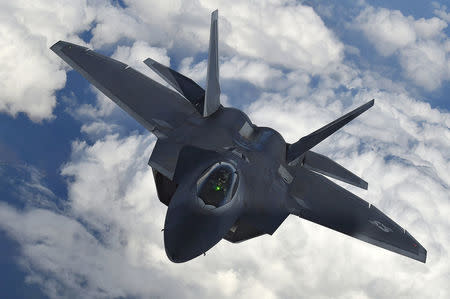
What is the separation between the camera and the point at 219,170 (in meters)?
11.0

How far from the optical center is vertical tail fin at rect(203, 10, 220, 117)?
56.9 ft

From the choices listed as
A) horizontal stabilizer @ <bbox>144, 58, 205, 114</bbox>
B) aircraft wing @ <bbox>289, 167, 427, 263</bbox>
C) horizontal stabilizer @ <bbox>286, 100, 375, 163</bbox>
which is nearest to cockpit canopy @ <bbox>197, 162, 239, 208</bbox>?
aircraft wing @ <bbox>289, 167, 427, 263</bbox>

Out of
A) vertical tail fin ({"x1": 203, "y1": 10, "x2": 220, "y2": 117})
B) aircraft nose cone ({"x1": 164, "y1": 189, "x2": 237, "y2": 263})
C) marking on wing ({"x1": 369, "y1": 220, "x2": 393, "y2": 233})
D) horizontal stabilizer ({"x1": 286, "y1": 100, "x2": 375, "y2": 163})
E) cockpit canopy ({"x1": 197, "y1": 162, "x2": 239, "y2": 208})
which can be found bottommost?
aircraft nose cone ({"x1": 164, "y1": 189, "x2": 237, "y2": 263})

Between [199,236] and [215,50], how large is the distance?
1143cm

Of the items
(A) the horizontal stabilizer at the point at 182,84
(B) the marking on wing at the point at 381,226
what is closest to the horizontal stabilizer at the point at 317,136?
(B) the marking on wing at the point at 381,226

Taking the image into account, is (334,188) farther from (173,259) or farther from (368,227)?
(173,259)

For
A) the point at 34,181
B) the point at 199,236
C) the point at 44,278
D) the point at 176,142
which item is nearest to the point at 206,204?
the point at 199,236

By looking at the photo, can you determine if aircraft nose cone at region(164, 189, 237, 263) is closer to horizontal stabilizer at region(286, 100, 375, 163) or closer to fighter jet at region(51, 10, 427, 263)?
fighter jet at region(51, 10, 427, 263)

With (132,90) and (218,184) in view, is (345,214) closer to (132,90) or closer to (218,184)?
(218,184)

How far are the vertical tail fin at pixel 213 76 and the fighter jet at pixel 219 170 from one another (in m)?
0.05

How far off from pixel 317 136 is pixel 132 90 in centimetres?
1083

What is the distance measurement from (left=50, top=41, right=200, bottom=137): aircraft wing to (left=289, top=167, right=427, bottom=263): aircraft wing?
7253 millimetres

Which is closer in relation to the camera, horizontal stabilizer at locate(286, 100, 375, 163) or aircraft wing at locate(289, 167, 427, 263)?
aircraft wing at locate(289, 167, 427, 263)

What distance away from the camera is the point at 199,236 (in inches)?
381
